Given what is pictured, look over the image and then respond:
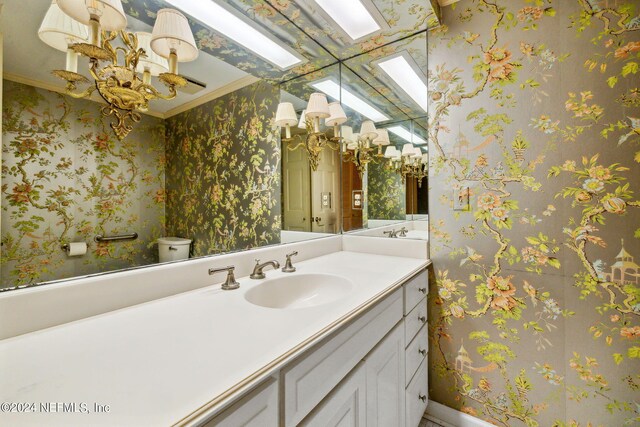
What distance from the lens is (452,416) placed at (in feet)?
4.71

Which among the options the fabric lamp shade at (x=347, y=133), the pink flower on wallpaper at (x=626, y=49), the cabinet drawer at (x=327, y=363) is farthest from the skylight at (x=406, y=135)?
the cabinet drawer at (x=327, y=363)

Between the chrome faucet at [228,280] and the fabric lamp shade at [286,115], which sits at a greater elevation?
the fabric lamp shade at [286,115]

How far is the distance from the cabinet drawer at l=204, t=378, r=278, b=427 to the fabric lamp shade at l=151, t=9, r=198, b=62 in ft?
3.51

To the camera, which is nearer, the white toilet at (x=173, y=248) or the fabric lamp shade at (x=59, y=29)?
the fabric lamp shade at (x=59, y=29)

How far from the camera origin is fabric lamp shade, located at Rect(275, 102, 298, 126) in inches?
58.7

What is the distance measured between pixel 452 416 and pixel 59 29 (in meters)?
2.25

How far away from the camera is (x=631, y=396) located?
106 cm

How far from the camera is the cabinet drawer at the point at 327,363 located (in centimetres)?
60

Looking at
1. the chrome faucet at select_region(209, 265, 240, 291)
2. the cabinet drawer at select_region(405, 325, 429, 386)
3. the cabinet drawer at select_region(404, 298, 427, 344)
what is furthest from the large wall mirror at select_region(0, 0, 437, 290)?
the cabinet drawer at select_region(405, 325, 429, 386)

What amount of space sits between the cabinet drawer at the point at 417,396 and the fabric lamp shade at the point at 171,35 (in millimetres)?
1659

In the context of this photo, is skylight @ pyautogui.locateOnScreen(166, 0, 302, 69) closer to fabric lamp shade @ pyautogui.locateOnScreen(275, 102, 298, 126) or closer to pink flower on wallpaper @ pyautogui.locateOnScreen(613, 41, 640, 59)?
fabric lamp shade @ pyautogui.locateOnScreen(275, 102, 298, 126)

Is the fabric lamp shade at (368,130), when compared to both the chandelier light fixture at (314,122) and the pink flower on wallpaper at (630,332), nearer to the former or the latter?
the chandelier light fixture at (314,122)

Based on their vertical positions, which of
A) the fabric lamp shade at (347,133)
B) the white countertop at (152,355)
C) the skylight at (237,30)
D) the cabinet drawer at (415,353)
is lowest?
the cabinet drawer at (415,353)

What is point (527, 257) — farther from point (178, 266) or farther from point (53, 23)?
point (53, 23)
